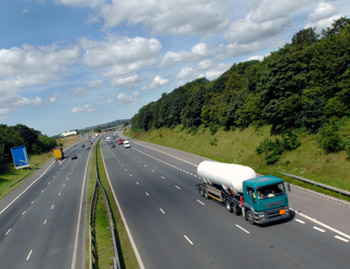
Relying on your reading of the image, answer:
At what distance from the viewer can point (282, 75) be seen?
134 ft

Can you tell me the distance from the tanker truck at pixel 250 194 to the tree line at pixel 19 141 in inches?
2477

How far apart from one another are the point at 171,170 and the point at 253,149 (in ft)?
45.6

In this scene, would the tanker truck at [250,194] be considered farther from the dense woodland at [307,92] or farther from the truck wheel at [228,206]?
the dense woodland at [307,92]

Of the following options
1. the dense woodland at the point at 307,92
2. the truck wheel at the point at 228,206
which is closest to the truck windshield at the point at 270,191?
the truck wheel at the point at 228,206

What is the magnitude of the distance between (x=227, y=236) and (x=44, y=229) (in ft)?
51.5

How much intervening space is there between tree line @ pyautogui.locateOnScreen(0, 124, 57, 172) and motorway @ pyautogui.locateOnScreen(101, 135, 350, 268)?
58.9 meters

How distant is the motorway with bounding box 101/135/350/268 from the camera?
1406cm

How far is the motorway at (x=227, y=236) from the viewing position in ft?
46.1

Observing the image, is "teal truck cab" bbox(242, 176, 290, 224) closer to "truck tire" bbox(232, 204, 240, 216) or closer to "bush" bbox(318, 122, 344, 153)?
"truck tire" bbox(232, 204, 240, 216)

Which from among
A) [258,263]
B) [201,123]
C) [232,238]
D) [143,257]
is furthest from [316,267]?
[201,123]

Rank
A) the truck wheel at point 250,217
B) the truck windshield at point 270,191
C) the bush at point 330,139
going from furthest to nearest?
the bush at point 330,139 → the truck wheel at point 250,217 → the truck windshield at point 270,191

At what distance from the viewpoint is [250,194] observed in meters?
18.7

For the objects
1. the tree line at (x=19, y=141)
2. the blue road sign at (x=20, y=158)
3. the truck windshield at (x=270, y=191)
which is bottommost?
the truck windshield at (x=270, y=191)

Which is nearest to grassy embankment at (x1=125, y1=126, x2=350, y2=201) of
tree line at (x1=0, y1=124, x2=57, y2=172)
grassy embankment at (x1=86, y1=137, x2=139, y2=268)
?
grassy embankment at (x1=86, y1=137, x2=139, y2=268)
